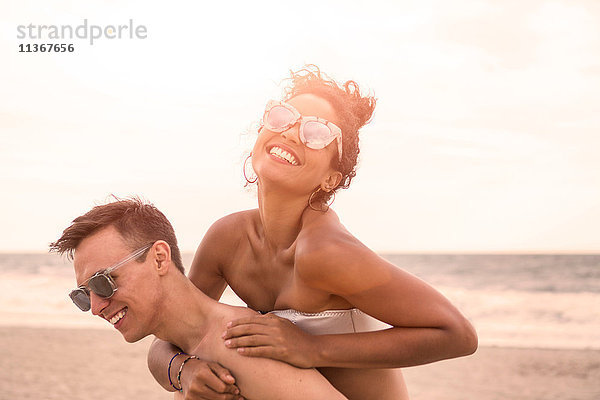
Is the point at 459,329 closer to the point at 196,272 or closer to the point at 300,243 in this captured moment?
the point at 300,243

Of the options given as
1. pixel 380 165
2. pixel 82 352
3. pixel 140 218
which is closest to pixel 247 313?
pixel 140 218

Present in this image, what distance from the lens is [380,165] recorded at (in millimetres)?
33250

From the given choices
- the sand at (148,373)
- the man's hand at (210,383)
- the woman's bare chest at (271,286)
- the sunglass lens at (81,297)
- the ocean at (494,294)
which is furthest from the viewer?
the ocean at (494,294)

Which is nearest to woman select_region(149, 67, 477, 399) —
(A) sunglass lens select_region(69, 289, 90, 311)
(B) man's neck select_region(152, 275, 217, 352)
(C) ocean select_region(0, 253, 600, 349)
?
(B) man's neck select_region(152, 275, 217, 352)

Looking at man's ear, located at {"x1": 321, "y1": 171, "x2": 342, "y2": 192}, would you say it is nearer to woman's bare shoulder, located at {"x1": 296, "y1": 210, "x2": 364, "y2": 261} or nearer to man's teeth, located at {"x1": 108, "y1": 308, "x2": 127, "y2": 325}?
woman's bare shoulder, located at {"x1": 296, "y1": 210, "x2": 364, "y2": 261}

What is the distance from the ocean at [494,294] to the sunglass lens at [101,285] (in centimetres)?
1387

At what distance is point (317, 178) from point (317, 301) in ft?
1.74

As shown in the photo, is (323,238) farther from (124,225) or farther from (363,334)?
(124,225)

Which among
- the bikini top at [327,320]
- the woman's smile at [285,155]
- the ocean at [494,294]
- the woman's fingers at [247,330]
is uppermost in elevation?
the woman's smile at [285,155]

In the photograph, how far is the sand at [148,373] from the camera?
1052cm

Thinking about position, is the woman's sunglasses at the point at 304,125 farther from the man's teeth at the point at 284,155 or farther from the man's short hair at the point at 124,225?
the man's short hair at the point at 124,225

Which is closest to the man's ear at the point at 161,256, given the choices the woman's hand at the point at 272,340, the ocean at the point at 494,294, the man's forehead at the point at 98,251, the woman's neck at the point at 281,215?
the man's forehead at the point at 98,251

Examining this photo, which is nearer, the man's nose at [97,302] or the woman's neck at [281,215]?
the man's nose at [97,302]

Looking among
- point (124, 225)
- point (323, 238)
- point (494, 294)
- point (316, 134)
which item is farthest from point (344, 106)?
point (494, 294)
